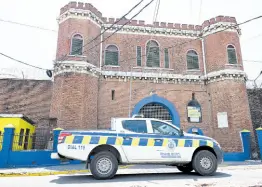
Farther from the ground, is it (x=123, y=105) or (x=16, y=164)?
(x=123, y=105)

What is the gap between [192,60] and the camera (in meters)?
17.5

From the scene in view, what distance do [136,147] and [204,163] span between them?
2.26m

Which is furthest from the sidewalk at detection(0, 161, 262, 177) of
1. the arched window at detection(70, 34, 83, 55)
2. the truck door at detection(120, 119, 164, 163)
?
the arched window at detection(70, 34, 83, 55)

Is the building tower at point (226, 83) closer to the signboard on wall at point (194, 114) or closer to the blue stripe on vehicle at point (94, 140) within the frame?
the signboard on wall at point (194, 114)

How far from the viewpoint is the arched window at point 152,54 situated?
1700 centimetres

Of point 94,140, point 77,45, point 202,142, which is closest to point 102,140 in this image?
point 94,140

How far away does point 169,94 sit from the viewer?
16.3 metres

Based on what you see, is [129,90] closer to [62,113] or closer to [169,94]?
[169,94]

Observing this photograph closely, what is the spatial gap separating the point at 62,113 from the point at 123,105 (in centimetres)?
444

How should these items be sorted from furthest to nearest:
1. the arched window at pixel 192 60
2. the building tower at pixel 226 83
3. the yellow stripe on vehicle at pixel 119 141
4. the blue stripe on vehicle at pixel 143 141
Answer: the arched window at pixel 192 60
the building tower at pixel 226 83
the blue stripe on vehicle at pixel 143 141
the yellow stripe on vehicle at pixel 119 141

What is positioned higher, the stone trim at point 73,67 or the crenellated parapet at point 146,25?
the crenellated parapet at point 146,25

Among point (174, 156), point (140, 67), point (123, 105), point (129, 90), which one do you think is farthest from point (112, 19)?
point (174, 156)

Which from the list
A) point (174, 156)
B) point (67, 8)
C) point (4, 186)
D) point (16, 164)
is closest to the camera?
point (4, 186)

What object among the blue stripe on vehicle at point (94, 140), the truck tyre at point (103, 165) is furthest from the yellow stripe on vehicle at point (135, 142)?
the blue stripe on vehicle at point (94, 140)
